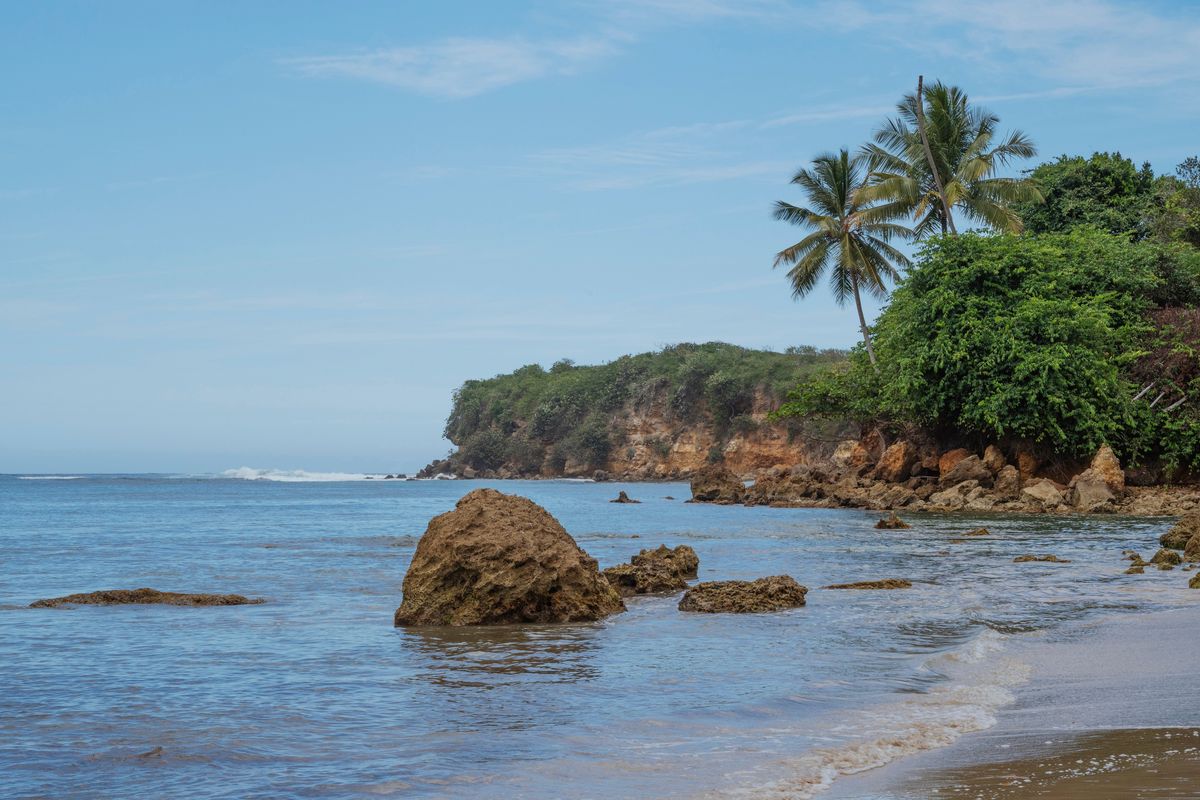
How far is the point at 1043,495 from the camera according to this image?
28.9 metres

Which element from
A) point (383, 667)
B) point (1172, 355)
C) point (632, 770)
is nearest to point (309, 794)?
point (632, 770)

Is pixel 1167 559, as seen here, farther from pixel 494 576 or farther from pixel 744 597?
pixel 494 576

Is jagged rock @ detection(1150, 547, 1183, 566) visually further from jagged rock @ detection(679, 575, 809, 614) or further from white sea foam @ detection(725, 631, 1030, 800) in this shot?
white sea foam @ detection(725, 631, 1030, 800)

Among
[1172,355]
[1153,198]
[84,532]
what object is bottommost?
[84,532]

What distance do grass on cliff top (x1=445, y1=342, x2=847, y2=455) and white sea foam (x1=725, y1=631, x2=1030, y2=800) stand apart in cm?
6096

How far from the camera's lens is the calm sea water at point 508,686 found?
18.7 feet

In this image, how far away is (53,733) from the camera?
6586 mm

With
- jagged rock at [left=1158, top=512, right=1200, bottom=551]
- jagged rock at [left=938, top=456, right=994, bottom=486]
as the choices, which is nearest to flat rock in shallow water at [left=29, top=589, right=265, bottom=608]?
jagged rock at [left=1158, top=512, right=1200, bottom=551]

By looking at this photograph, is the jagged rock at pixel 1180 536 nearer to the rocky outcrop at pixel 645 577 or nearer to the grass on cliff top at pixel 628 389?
the rocky outcrop at pixel 645 577

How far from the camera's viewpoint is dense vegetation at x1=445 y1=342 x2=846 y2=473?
260 feet

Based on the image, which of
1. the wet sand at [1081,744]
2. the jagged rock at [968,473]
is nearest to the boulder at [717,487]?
the jagged rock at [968,473]

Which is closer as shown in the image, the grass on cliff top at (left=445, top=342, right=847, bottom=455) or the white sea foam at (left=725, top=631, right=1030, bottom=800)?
the white sea foam at (left=725, top=631, right=1030, bottom=800)

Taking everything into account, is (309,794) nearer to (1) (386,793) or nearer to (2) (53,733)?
(1) (386,793)

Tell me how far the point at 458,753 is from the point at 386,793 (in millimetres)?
769
